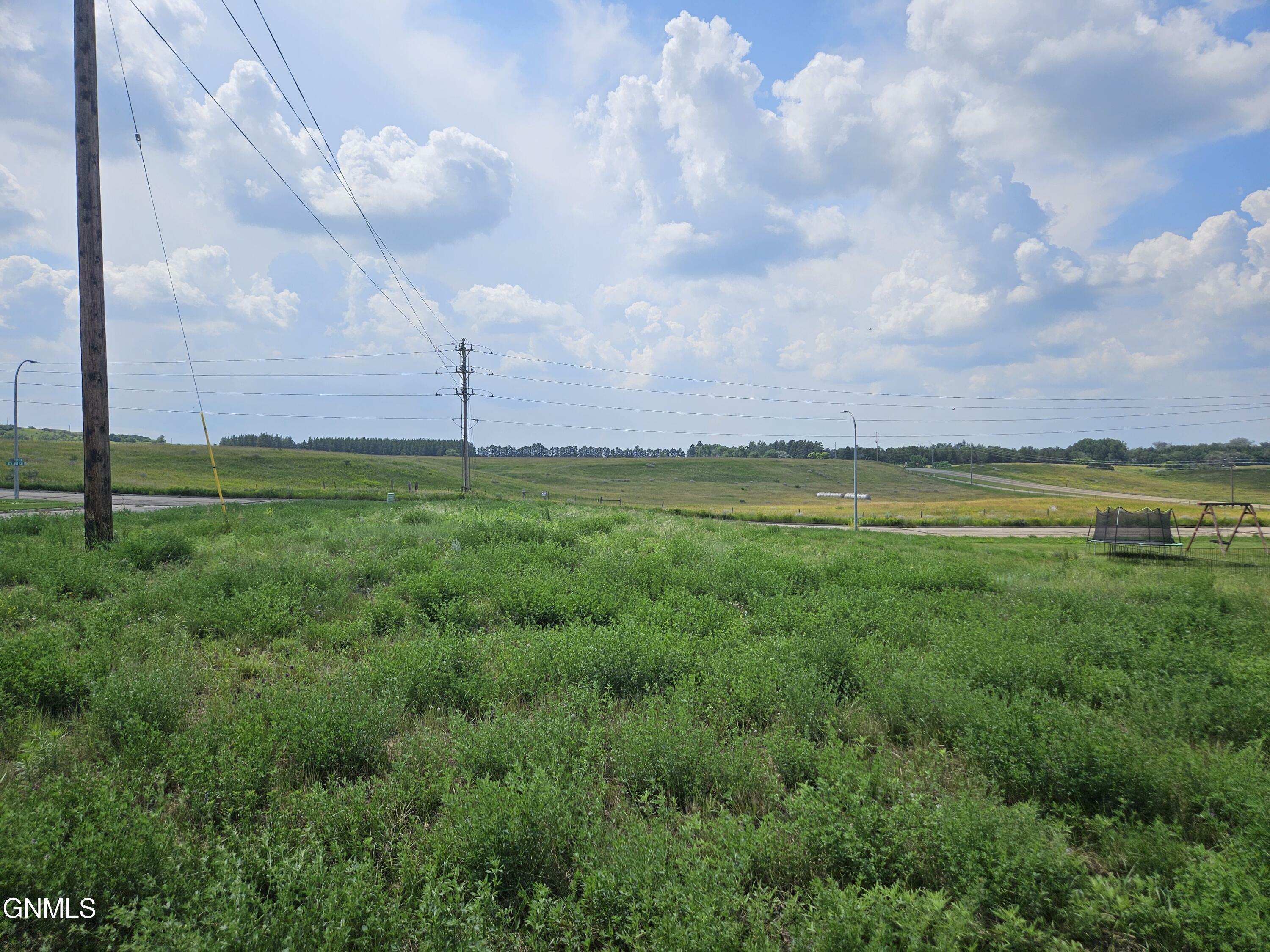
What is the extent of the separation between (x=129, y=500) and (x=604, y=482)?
9800cm

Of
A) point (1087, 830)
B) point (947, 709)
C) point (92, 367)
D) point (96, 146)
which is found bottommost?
point (1087, 830)

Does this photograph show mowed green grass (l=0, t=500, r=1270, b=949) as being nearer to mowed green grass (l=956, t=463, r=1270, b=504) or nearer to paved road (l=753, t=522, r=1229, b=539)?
paved road (l=753, t=522, r=1229, b=539)

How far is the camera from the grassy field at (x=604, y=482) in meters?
57.6

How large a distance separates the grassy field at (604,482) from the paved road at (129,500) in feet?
8.77

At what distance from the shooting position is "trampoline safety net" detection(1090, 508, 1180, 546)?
21219 millimetres

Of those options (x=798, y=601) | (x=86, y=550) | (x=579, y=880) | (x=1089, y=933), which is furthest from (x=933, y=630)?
(x=86, y=550)

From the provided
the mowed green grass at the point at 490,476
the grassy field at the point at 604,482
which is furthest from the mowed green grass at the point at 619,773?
the mowed green grass at the point at 490,476

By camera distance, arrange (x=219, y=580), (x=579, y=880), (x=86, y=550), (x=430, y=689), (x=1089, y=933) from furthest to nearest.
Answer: (x=86, y=550)
(x=219, y=580)
(x=430, y=689)
(x=579, y=880)
(x=1089, y=933)

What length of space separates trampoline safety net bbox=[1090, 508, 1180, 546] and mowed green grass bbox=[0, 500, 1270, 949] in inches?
566

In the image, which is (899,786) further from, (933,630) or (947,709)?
(933,630)

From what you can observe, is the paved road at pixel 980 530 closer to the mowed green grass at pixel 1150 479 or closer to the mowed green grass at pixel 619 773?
the mowed green grass at pixel 619 773

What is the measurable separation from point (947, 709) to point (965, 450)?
192683 mm

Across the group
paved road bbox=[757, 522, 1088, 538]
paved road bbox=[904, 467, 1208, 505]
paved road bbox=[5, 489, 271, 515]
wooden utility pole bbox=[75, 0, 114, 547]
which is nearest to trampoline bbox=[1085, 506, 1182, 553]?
paved road bbox=[757, 522, 1088, 538]

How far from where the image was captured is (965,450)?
174 metres
